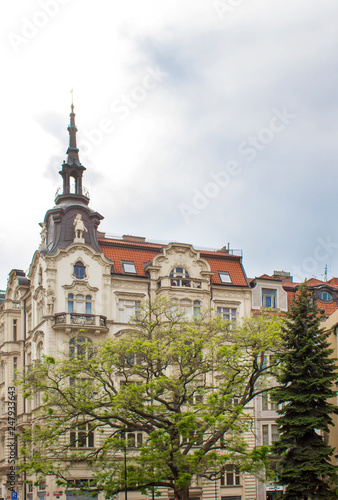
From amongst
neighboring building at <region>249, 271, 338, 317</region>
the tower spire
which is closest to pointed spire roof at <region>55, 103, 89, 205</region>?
the tower spire

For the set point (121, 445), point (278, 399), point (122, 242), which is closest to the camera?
point (121, 445)

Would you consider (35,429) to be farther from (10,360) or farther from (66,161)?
(66,161)

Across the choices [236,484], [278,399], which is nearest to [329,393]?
[278,399]

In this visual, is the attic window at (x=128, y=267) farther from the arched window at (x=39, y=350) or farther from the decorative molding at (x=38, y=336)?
the arched window at (x=39, y=350)

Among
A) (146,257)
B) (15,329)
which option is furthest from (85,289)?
(15,329)

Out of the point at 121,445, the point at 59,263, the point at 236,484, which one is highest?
the point at 59,263

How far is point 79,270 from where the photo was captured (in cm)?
5034

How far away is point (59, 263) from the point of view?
49688mm

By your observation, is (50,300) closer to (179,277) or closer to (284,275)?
(179,277)

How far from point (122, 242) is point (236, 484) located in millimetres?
19524

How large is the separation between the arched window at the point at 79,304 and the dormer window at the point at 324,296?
A: 1992 centimetres

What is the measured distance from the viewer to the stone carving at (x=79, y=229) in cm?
5094

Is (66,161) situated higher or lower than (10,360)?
higher

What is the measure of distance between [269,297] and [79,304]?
1543 cm
